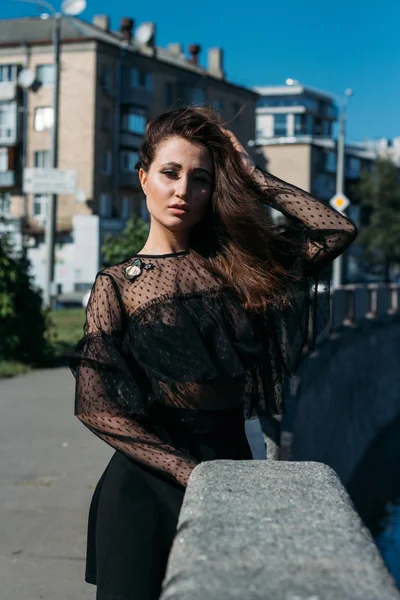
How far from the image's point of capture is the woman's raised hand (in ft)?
9.80

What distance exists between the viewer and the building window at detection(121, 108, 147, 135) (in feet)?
207

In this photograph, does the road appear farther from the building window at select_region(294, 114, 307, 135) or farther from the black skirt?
the building window at select_region(294, 114, 307, 135)

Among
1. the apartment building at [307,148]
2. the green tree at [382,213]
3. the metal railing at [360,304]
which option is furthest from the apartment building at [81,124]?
the metal railing at [360,304]

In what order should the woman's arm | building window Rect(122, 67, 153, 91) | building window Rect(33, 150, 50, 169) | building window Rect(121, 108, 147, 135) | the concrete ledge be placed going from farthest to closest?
building window Rect(121, 108, 147, 135), building window Rect(122, 67, 153, 91), building window Rect(33, 150, 50, 169), the woman's arm, the concrete ledge

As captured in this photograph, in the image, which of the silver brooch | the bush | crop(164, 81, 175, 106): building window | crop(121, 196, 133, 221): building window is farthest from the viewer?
crop(164, 81, 175, 106): building window

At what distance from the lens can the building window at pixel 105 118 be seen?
199 feet

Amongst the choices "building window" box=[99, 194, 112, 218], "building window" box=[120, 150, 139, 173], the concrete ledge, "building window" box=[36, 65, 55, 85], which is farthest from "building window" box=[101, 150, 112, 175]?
the concrete ledge

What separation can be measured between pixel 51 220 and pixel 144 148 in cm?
2215

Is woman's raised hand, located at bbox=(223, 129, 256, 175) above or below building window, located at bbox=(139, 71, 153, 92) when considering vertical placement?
below

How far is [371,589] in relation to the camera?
4.65 feet

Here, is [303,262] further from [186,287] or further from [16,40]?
[16,40]

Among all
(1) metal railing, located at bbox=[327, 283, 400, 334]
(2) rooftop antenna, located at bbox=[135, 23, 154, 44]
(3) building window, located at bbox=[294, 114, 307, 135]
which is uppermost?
→ (2) rooftop antenna, located at bbox=[135, 23, 154, 44]

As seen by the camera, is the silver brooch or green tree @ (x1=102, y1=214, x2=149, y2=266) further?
green tree @ (x1=102, y1=214, x2=149, y2=266)

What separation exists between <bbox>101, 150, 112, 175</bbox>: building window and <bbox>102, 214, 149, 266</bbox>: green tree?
3675 centimetres
